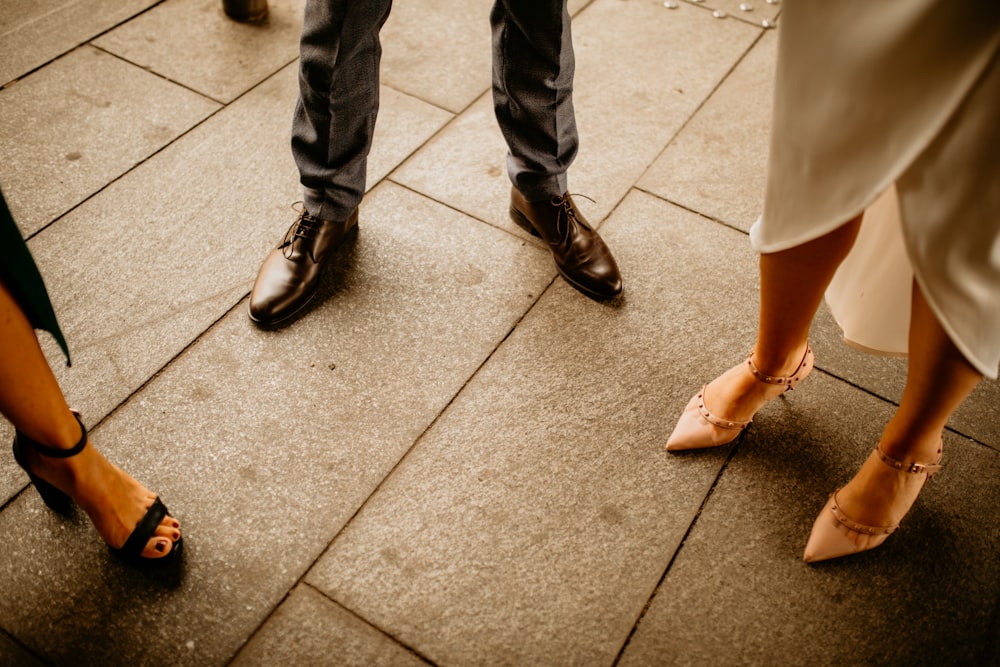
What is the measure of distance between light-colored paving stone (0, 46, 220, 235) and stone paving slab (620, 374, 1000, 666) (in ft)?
6.46

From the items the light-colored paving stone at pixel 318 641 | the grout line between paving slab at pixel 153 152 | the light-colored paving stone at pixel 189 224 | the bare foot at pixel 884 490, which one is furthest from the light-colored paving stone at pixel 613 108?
the light-colored paving stone at pixel 318 641

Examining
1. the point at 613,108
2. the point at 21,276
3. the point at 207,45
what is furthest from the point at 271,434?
the point at 207,45

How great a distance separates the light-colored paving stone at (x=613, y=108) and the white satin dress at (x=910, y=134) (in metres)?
1.11

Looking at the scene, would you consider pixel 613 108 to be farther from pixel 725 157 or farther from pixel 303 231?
pixel 303 231

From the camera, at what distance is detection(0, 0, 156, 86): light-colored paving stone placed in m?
2.48

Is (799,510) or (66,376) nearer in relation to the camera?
(799,510)

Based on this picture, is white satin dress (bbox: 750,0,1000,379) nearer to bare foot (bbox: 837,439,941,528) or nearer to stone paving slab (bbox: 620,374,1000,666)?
bare foot (bbox: 837,439,941,528)

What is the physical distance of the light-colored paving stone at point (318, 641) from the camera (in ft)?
4.29

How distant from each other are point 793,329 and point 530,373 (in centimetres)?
63

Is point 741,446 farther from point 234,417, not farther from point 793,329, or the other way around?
point 234,417

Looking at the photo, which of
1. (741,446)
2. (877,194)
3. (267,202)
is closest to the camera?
(877,194)

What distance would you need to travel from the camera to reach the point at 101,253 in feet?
6.36

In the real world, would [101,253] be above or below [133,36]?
below

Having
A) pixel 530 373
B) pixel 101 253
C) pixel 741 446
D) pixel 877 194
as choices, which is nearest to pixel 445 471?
pixel 530 373
